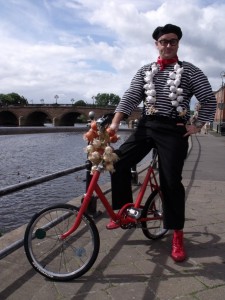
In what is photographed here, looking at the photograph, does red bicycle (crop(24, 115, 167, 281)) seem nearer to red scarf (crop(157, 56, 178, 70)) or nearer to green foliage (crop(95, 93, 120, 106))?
red scarf (crop(157, 56, 178, 70))

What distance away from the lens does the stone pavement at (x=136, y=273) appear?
2.93 metres

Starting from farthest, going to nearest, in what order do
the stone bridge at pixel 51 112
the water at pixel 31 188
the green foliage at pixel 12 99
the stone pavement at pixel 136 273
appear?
the green foliage at pixel 12 99, the stone bridge at pixel 51 112, the water at pixel 31 188, the stone pavement at pixel 136 273

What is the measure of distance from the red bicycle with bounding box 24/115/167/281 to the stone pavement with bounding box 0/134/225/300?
11 cm

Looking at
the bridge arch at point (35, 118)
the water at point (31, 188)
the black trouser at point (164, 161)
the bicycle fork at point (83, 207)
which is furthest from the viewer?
the bridge arch at point (35, 118)

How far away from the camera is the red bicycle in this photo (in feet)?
10.5

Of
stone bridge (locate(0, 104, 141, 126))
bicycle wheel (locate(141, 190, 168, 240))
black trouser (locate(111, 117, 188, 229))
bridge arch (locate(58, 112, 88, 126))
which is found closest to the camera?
black trouser (locate(111, 117, 188, 229))

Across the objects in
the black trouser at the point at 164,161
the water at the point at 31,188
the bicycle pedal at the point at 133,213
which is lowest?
the water at the point at 31,188

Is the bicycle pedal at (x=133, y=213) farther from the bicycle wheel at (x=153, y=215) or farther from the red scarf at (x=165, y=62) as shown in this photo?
the red scarf at (x=165, y=62)

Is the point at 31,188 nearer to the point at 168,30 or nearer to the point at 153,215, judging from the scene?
the point at 153,215

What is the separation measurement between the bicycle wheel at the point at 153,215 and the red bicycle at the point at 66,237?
27 centimetres

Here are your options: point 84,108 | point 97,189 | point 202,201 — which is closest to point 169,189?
point 97,189

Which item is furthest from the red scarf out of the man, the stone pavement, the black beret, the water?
the water

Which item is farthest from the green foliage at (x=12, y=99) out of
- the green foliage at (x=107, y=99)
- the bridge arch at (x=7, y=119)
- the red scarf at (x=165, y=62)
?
the red scarf at (x=165, y=62)

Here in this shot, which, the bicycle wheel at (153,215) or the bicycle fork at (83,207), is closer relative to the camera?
the bicycle fork at (83,207)
